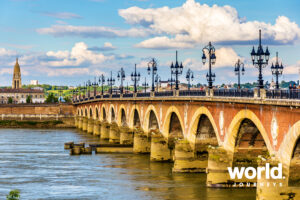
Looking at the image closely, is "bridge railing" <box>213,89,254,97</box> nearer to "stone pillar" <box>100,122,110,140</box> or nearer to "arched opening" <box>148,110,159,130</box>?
"arched opening" <box>148,110,159,130</box>

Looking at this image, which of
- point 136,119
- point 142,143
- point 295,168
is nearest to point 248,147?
point 295,168

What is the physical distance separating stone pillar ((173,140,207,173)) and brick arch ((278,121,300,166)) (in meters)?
20.7

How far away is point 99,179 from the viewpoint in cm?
5191

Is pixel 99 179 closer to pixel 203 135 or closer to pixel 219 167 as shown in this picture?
pixel 203 135

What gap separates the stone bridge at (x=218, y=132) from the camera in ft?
106

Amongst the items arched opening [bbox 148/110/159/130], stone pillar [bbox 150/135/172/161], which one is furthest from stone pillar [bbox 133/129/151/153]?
stone pillar [bbox 150/135/172/161]

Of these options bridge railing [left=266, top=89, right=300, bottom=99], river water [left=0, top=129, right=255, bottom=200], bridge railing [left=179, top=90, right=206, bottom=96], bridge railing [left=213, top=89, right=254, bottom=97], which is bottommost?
river water [left=0, top=129, right=255, bottom=200]

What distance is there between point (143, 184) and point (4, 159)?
2574cm

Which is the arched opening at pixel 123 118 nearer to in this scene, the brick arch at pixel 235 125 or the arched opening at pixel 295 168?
the brick arch at pixel 235 125

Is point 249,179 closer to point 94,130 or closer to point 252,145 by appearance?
point 252,145

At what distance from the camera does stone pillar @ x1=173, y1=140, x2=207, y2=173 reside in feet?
174

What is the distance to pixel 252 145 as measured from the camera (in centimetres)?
4253

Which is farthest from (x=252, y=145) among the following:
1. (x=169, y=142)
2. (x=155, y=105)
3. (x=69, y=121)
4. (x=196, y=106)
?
(x=69, y=121)

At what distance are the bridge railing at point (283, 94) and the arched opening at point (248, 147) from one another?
Result: 22.5ft
